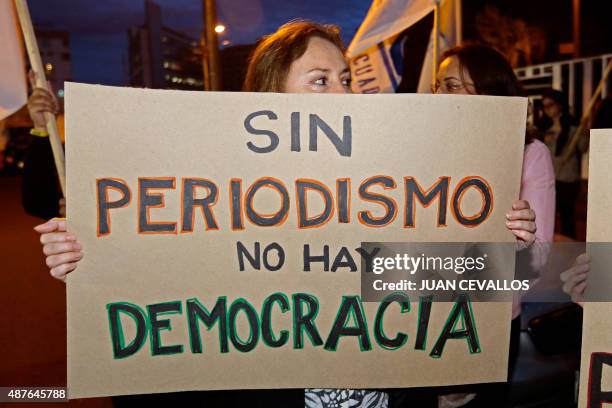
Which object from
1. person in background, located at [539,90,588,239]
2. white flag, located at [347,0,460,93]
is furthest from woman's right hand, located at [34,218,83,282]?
person in background, located at [539,90,588,239]

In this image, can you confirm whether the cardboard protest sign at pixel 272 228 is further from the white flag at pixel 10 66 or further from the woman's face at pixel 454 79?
the woman's face at pixel 454 79

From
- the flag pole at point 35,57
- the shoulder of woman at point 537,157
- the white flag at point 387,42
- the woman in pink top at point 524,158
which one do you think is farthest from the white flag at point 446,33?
the flag pole at point 35,57

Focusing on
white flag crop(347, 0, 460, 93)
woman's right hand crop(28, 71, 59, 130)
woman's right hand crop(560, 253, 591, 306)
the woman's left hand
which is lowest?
woman's right hand crop(560, 253, 591, 306)

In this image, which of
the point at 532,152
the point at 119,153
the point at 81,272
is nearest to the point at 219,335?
the point at 81,272

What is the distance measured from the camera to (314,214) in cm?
139

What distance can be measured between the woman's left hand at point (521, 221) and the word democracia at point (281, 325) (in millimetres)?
212

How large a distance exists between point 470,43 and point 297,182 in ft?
4.22

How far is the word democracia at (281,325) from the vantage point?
1374 millimetres

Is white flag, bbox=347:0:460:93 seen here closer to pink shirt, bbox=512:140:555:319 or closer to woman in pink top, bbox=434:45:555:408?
woman in pink top, bbox=434:45:555:408

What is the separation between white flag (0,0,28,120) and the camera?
1.65 m

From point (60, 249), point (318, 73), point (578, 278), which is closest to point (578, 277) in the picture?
point (578, 278)

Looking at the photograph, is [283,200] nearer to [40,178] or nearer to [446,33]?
[40,178]

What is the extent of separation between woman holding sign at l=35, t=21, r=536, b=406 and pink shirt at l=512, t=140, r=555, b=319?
42 centimetres

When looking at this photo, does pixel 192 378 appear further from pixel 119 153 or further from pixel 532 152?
pixel 532 152
